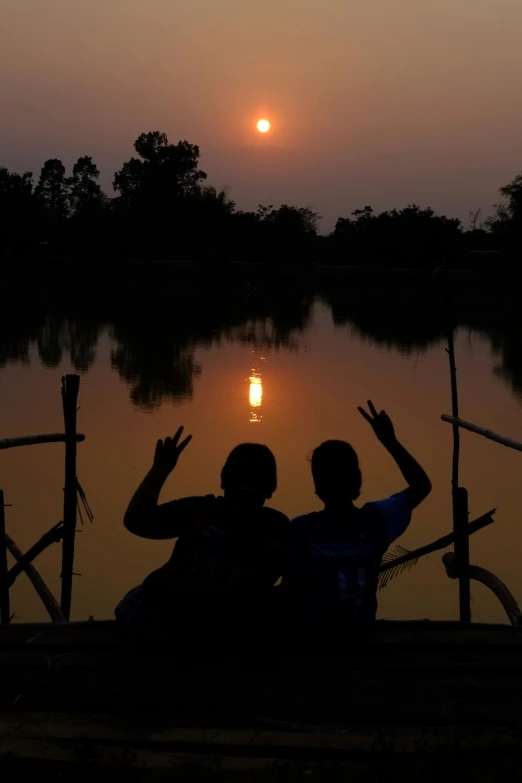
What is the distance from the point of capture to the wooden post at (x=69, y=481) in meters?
7.04

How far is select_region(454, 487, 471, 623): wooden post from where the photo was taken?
6977 millimetres

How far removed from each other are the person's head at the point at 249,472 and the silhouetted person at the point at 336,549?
20 cm

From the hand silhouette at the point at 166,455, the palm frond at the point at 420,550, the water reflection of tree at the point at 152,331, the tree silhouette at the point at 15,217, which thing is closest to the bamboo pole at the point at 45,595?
the palm frond at the point at 420,550

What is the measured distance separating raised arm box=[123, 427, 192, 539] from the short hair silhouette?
0.21 metres

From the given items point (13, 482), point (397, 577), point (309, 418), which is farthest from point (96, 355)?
point (397, 577)

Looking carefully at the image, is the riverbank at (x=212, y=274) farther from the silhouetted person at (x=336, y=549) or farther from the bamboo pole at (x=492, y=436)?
the silhouetted person at (x=336, y=549)

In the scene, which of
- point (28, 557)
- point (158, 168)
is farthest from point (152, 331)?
point (158, 168)

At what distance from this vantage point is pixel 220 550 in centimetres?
390

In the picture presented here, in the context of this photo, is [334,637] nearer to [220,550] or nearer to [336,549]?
[336,549]

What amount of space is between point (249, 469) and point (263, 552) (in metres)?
0.38

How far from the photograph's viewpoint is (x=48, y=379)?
2169 centimetres

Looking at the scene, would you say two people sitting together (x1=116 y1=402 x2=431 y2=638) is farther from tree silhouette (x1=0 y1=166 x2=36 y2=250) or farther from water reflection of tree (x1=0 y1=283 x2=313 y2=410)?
tree silhouette (x1=0 y1=166 x2=36 y2=250)

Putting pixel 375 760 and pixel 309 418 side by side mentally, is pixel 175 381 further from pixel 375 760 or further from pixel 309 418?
pixel 375 760

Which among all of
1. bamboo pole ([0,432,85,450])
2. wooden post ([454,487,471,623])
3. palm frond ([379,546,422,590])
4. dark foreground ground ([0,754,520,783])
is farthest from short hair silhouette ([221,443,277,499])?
palm frond ([379,546,422,590])
